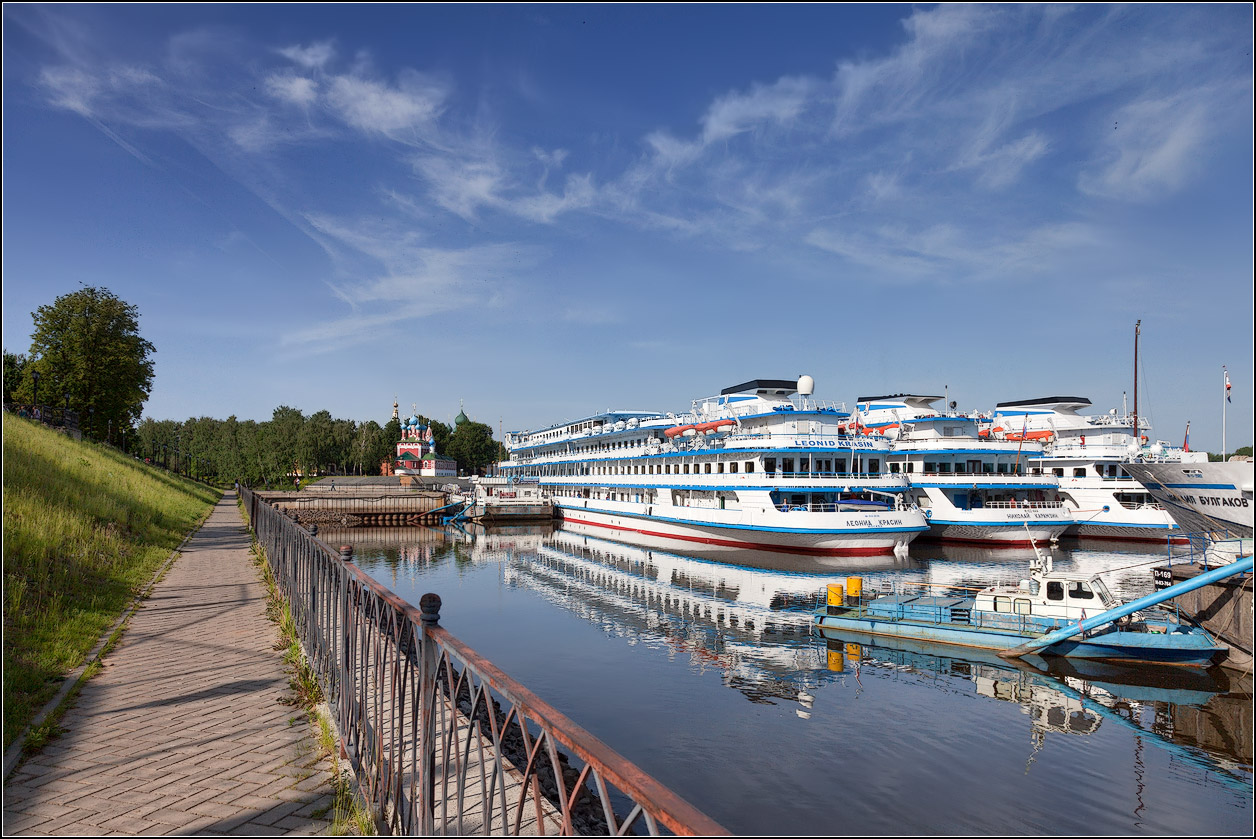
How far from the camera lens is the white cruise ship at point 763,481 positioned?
3456cm

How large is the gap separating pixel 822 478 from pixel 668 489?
11.4m

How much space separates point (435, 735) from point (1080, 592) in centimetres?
1912

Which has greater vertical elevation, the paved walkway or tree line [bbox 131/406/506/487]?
tree line [bbox 131/406/506/487]

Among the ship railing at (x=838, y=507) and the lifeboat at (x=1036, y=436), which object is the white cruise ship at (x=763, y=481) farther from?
the lifeboat at (x=1036, y=436)

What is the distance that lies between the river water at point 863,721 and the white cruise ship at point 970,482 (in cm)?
1452

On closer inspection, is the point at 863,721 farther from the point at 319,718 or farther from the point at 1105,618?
the point at 319,718

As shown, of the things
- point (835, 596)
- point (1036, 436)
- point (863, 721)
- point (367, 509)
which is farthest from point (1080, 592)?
point (367, 509)

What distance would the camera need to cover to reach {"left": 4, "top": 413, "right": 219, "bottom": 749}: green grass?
28.1 feet

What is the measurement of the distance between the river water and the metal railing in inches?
113

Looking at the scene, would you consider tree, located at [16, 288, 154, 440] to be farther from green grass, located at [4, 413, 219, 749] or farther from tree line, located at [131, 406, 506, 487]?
tree line, located at [131, 406, 506, 487]

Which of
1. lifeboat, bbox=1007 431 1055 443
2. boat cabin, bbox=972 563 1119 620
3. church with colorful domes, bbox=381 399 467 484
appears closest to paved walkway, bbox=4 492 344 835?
boat cabin, bbox=972 563 1119 620

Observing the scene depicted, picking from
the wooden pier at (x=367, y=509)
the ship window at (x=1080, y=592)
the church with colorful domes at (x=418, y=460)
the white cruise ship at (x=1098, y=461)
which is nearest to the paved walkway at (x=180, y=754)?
the ship window at (x=1080, y=592)

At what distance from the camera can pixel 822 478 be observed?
37.2m

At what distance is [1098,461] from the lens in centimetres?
4494
